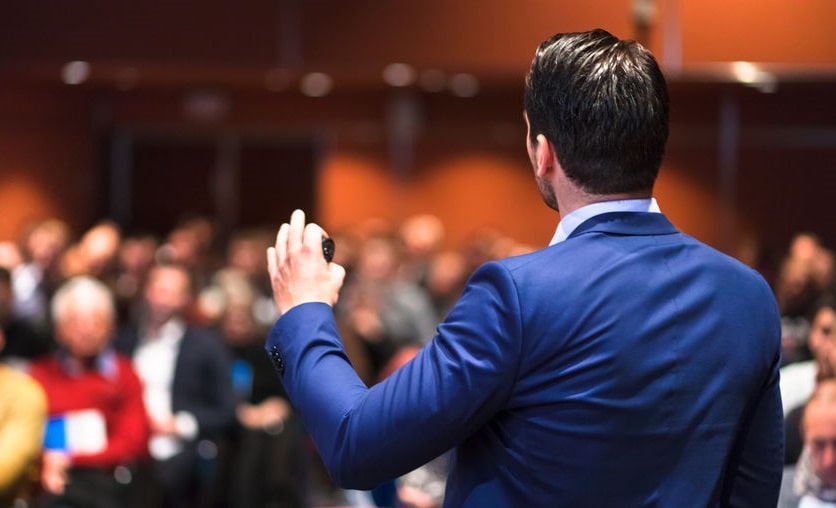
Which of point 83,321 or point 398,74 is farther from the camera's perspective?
point 398,74

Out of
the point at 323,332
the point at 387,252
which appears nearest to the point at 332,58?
the point at 387,252

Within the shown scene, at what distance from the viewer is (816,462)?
257 centimetres

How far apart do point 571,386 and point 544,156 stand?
0.25m

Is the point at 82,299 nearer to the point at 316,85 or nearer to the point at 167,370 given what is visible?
the point at 167,370

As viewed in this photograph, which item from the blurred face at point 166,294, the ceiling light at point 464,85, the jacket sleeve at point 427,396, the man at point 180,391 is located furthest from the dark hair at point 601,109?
the ceiling light at point 464,85

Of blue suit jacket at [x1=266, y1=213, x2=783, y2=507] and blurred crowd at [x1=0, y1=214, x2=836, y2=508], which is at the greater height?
blue suit jacket at [x1=266, y1=213, x2=783, y2=507]

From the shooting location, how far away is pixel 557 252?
1.30 m

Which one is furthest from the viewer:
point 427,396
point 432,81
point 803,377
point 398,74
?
point 432,81

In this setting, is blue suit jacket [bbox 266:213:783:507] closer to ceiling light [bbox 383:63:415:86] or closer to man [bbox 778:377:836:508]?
man [bbox 778:377:836:508]

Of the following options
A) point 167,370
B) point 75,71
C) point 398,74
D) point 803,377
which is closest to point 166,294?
point 167,370

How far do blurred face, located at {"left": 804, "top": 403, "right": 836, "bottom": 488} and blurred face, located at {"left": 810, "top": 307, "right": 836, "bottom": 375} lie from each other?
38 cm

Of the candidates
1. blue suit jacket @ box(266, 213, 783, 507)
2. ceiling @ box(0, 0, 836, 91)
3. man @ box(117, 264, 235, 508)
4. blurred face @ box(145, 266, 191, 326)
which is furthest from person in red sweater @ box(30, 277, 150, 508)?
blue suit jacket @ box(266, 213, 783, 507)

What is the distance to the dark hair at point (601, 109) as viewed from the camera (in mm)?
1283

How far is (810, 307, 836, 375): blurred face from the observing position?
301 cm
